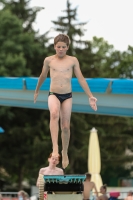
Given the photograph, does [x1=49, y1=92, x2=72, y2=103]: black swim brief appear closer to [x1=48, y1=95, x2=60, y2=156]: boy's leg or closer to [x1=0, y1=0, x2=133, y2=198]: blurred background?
[x1=48, y1=95, x2=60, y2=156]: boy's leg

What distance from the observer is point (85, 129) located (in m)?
50.7

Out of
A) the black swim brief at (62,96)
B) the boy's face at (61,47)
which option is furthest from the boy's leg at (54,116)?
the boy's face at (61,47)

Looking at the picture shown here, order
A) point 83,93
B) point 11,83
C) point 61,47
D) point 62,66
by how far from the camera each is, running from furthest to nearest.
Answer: point 11,83
point 83,93
point 62,66
point 61,47

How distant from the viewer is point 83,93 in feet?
62.1

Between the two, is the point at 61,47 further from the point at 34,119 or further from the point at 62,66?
the point at 34,119

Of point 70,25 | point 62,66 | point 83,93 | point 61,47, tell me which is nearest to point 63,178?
point 62,66

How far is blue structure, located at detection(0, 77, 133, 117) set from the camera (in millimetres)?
17938

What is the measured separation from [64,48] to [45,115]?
38.7 metres

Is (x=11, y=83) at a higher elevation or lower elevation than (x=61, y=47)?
higher

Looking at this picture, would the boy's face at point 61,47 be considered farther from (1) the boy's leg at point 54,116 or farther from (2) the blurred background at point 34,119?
(2) the blurred background at point 34,119

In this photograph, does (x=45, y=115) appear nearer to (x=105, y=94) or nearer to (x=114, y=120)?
(x=114, y=120)

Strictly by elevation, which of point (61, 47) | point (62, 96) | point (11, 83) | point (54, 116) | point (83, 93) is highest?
point (11, 83)

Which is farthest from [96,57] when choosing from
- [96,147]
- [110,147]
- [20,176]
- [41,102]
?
[41,102]

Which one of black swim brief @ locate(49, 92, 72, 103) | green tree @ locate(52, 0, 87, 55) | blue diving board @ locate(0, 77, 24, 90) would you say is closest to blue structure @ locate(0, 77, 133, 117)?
blue diving board @ locate(0, 77, 24, 90)
